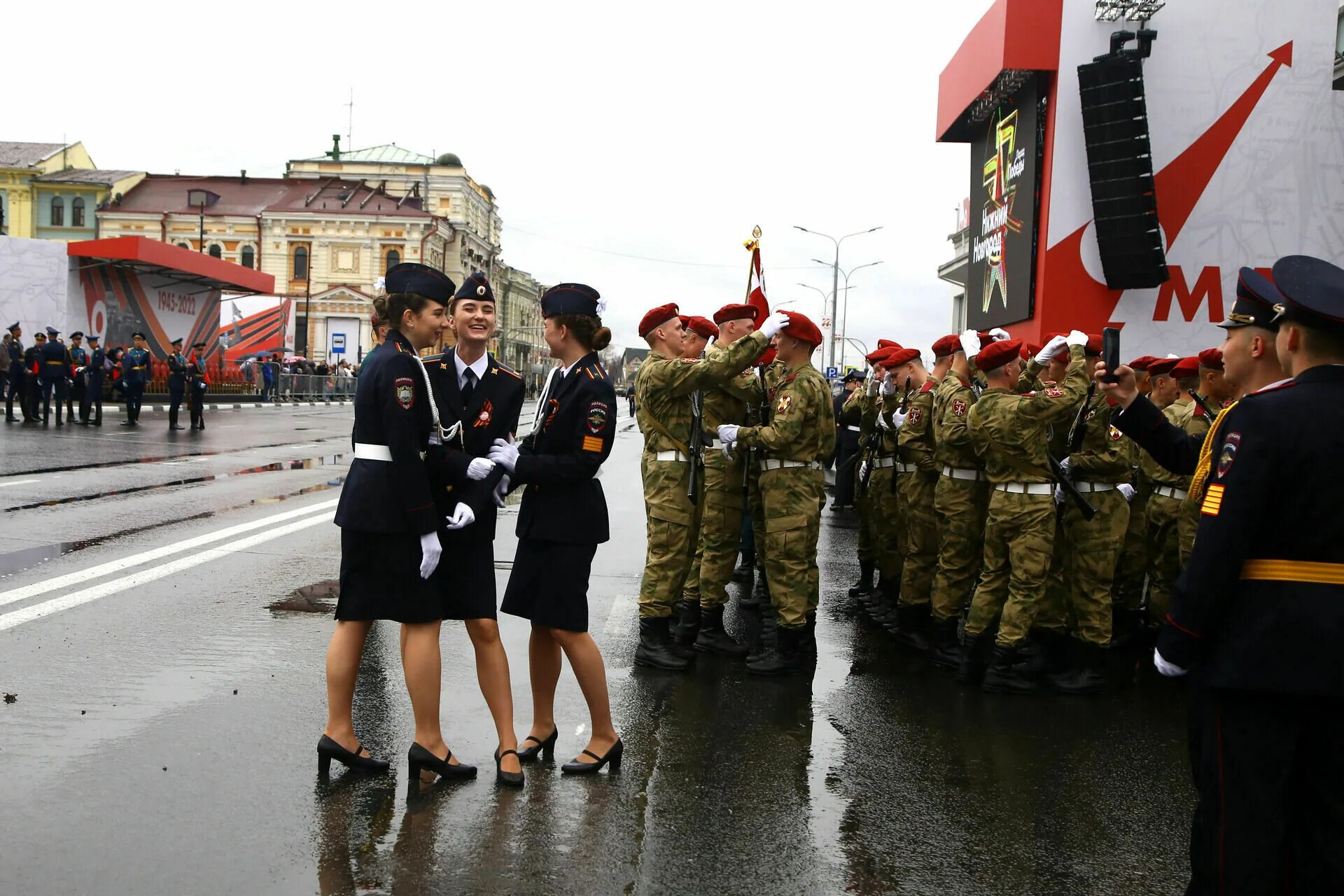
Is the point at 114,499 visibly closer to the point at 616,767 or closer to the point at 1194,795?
the point at 616,767

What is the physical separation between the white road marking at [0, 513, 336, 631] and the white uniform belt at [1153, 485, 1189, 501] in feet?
19.2

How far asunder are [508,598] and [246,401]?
40912 mm

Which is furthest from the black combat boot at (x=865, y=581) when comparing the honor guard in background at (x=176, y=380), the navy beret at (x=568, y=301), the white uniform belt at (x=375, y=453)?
the honor guard in background at (x=176, y=380)

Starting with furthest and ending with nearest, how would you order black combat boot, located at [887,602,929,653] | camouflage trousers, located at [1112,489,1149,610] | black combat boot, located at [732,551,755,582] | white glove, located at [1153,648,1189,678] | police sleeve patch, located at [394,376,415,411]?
black combat boot, located at [732,551,755,582] → camouflage trousers, located at [1112,489,1149,610] → black combat boot, located at [887,602,929,653] → police sleeve patch, located at [394,376,415,411] → white glove, located at [1153,648,1189,678]

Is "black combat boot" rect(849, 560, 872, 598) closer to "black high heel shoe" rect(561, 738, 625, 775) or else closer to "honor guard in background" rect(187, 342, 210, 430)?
"black high heel shoe" rect(561, 738, 625, 775)

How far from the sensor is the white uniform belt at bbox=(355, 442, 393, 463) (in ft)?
14.2

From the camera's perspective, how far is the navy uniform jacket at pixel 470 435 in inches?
177

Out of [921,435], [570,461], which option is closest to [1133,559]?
[921,435]

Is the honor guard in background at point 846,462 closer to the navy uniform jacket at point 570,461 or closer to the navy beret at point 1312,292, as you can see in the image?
the navy uniform jacket at point 570,461

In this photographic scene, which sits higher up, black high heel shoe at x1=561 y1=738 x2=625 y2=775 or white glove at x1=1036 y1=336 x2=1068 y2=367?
white glove at x1=1036 y1=336 x2=1068 y2=367

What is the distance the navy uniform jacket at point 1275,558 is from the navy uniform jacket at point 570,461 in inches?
91.8

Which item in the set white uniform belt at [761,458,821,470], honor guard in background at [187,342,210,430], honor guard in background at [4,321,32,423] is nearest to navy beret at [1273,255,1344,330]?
white uniform belt at [761,458,821,470]

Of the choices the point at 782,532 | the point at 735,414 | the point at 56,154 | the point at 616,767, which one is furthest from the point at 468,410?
the point at 56,154

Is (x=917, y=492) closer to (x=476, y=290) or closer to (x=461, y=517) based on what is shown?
(x=476, y=290)
